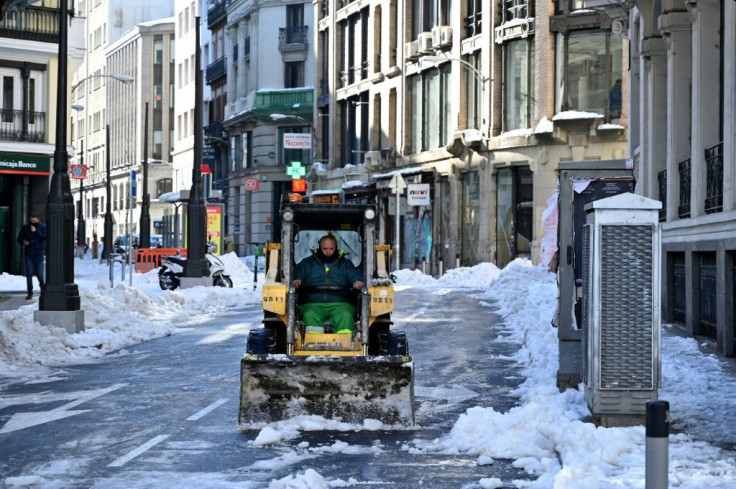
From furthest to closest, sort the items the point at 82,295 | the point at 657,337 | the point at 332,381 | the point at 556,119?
the point at 556,119 < the point at 82,295 < the point at 332,381 < the point at 657,337

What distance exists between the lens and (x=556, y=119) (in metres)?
44.6

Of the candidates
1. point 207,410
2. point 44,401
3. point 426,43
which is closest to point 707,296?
point 207,410

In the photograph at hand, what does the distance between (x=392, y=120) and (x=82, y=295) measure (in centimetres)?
3642

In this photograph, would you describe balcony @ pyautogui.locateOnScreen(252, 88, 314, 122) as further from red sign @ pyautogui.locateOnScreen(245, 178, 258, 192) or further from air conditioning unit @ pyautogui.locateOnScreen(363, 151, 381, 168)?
air conditioning unit @ pyautogui.locateOnScreen(363, 151, 381, 168)

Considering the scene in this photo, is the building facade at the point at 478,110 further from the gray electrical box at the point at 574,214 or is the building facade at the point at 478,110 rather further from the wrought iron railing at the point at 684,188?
the gray electrical box at the point at 574,214

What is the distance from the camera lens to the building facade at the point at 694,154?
17172 mm

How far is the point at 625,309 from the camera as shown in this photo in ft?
34.6

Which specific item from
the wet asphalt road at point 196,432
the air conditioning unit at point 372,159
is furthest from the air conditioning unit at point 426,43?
the wet asphalt road at point 196,432

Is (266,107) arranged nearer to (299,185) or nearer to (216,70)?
(299,185)

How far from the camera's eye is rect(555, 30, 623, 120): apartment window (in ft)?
146

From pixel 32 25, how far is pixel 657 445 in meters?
42.3

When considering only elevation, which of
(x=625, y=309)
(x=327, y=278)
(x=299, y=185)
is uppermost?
(x=299, y=185)

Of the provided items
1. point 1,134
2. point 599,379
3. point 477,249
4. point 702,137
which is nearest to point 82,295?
point 702,137

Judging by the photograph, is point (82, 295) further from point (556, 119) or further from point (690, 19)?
point (556, 119)
